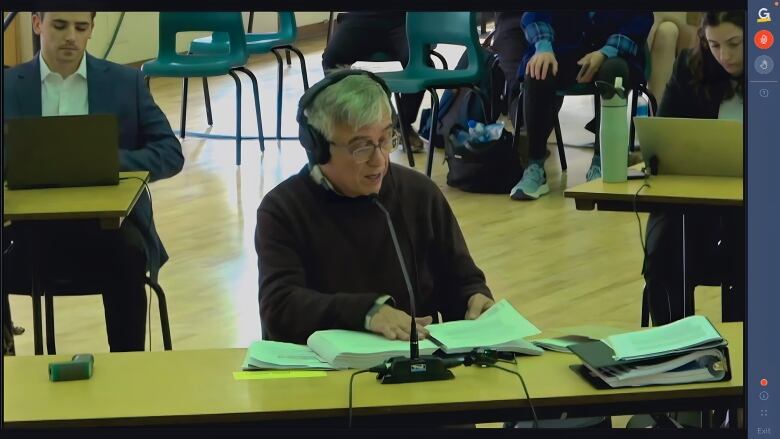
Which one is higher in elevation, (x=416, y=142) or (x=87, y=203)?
(x=87, y=203)

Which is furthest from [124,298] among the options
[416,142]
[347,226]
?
[416,142]

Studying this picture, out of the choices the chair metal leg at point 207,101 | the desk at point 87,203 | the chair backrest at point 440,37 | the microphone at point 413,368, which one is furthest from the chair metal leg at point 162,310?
the chair metal leg at point 207,101

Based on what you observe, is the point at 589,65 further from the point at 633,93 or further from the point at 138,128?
the point at 138,128

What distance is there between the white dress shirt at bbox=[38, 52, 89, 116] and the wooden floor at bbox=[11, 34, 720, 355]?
37 cm

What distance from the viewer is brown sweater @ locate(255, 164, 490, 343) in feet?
6.10

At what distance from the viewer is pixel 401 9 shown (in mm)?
1096

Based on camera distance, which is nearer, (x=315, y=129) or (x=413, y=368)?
(x=413, y=368)

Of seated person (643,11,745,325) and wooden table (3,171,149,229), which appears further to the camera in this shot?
seated person (643,11,745,325)

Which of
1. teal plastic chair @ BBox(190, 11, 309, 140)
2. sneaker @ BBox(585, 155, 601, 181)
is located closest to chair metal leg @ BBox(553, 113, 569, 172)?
sneaker @ BBox(585, 155, 601, 181)

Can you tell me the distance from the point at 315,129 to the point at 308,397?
0.50 meters
